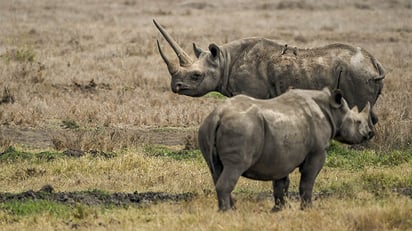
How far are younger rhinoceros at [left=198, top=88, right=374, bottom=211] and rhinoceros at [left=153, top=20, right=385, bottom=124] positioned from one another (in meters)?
2.89

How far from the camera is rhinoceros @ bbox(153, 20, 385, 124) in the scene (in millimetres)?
12719

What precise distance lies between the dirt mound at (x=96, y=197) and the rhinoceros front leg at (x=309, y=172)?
1.38m

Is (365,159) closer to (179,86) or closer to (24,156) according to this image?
(179,86)

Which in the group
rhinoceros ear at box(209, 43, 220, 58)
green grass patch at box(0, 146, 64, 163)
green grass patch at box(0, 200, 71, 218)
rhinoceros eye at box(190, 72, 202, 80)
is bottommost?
green grass patch at box(0, 146, 64, 163)

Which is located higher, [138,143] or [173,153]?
[173,153]

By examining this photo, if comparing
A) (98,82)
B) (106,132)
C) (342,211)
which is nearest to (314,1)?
(98,82)

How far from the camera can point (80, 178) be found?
12047mm

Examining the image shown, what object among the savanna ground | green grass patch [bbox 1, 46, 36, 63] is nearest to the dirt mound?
the savanna ground

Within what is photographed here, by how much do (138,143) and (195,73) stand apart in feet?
8.47

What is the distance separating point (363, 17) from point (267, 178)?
1224 inches

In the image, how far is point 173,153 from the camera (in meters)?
14.2

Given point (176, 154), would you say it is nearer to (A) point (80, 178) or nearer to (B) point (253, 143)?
(A) point (80, 178)

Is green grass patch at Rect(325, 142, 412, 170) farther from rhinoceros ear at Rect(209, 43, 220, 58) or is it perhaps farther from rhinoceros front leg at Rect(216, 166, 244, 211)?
rhinoceros front leg at Rect(216, 166, 244, 211)

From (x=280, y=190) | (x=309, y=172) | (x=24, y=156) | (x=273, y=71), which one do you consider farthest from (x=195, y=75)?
(x=309, y=172)
